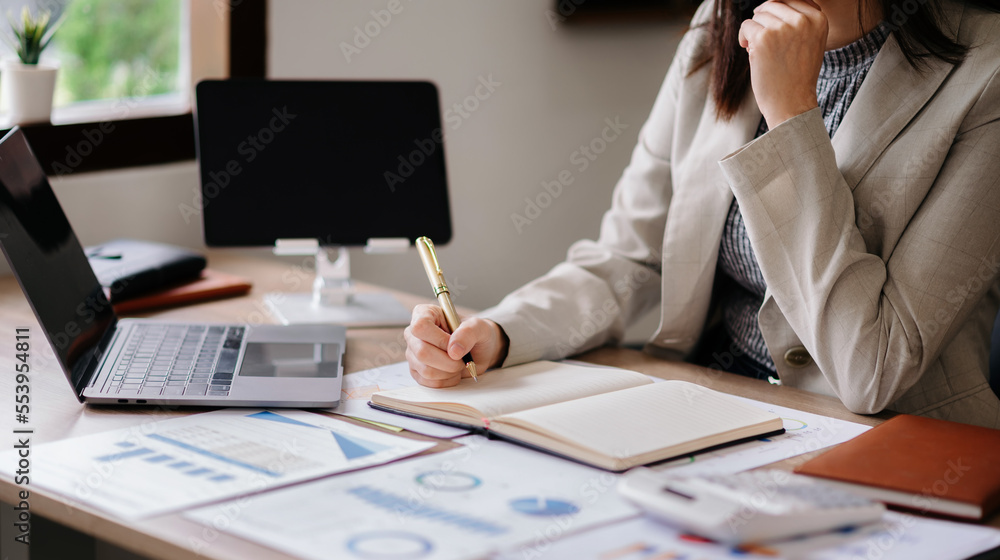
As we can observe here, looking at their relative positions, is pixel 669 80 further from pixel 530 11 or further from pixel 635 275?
pixel 530 11

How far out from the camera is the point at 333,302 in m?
1.50

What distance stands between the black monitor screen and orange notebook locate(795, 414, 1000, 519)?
0.83 meters

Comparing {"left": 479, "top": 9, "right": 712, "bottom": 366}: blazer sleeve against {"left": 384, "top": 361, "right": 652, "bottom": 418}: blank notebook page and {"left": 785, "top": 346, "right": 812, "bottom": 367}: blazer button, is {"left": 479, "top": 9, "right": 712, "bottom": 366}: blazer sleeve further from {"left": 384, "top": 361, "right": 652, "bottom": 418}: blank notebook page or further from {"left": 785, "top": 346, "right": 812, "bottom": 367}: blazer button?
{"left": 785, "top": 346, "right": 812, "bottom": 367}: blazer button

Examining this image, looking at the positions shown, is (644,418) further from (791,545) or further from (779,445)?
(791,545)

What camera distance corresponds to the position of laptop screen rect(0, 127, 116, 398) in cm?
96

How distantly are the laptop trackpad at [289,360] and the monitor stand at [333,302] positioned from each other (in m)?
0.20

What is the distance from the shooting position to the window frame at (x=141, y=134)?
1.65 meters

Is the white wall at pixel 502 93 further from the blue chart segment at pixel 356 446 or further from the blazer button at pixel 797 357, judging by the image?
the blue chart segment at pixel 356 446

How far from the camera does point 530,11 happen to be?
229 centimetres

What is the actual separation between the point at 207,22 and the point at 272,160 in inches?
23.9

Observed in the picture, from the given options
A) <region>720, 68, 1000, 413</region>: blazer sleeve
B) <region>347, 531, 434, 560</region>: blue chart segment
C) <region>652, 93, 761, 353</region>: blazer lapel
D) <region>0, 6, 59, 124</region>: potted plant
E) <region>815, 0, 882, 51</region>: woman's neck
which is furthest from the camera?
<region>0, 6, 59, 124</region>: potted plant

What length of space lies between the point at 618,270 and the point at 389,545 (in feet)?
2.64

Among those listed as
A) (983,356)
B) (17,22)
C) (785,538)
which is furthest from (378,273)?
(785,538)

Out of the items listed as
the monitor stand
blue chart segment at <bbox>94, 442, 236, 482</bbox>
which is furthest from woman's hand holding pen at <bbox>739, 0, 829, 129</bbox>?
blue chart segment at <bbox>94, 442, 236, 482</bbox>
